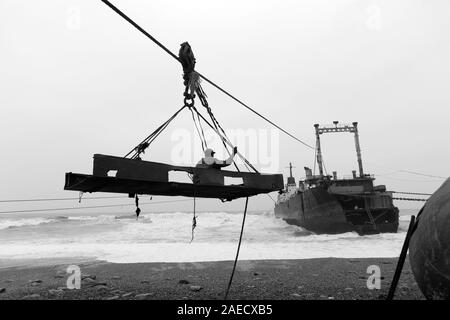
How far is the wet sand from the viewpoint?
324 inches

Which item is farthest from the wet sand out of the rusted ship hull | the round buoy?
the rusted ship hull

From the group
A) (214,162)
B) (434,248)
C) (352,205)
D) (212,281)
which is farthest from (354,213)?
(434,248)

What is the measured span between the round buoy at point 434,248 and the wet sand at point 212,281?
4502 millimetres

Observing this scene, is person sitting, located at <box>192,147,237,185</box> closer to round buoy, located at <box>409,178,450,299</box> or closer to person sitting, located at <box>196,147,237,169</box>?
person sitting, located at <box>196,147,237,169</box>

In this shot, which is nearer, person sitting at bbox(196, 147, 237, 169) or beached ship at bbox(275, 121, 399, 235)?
person sitting at bbox(196, 147, 237, 169)

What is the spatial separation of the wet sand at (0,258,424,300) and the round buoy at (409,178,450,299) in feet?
14.8

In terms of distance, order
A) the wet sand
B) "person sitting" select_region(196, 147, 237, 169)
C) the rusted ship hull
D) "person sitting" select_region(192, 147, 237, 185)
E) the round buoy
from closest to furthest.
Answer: the round buoy
"person sitting" select_region(192, 147, 237, 185)
"person sitting" select_region(196, 147, 237, 169)
the wet sand
the rusted ship hull

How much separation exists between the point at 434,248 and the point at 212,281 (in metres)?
7.67

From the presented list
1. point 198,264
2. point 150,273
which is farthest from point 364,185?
point 150,273

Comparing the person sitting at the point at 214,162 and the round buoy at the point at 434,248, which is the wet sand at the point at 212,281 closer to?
the person sitting at the point at 214,162

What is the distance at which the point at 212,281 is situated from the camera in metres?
10.0

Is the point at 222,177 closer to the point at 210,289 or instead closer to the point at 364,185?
the point at 210,289

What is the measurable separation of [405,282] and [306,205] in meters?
20.8

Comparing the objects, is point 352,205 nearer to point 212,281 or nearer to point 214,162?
point 212,281
